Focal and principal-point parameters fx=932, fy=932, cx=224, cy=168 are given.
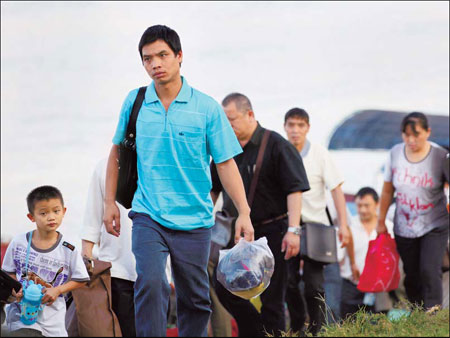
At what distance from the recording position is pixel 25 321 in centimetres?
632

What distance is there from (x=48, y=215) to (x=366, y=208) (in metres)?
5.41

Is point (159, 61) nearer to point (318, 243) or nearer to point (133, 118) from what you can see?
point (133, 118)

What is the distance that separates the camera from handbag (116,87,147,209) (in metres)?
5.89

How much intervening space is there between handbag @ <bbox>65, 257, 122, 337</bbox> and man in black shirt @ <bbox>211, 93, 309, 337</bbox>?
1.27 m

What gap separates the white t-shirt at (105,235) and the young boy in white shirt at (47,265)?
636 millimetres

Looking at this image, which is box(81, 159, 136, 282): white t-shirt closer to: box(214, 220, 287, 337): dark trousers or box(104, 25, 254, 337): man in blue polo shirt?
box(214, 220, 287, 337): dark trousers

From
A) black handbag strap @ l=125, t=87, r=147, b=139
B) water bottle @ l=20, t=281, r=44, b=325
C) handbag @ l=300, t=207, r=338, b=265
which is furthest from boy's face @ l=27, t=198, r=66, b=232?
handbag @ l=300, t=207, r=338, b=265

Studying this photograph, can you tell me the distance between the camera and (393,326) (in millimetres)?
5836

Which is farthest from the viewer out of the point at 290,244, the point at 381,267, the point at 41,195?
the point at 381,267

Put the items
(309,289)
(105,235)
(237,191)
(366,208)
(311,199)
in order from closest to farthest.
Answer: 1. (237,191)
2. (105,235)
3. (309,289)
4. (311,199)
5. (366,208)

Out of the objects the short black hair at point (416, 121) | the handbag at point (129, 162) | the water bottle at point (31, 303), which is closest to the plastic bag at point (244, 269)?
the handbag at point (129, 162)

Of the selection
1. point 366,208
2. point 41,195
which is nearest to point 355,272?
point 366,208

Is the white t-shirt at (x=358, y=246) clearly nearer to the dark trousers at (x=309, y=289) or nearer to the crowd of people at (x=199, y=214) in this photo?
the crowd of people at (x=199, y=214)

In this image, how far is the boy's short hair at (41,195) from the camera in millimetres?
6555
